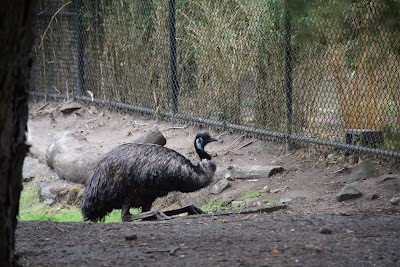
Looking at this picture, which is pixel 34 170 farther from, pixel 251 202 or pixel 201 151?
pixel 251 202

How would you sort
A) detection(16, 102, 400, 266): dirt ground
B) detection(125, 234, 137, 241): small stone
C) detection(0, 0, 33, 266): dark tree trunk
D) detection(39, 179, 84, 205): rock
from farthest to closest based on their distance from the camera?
detection(39, 179, 84, 205): rock
detection(125, 234, 137, 241): small stone
detection(16, 102, 400, 266): dirt ground
detection(0, 0, 33, 266): dark tree trunk

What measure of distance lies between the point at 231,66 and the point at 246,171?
1874mm

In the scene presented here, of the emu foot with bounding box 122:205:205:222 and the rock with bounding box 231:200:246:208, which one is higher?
the emu foot with bounding box 122:205:205:222

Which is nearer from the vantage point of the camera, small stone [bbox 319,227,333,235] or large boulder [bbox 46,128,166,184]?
small stone [bbox 319,227,333,235]

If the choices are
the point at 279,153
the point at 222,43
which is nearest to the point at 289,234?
the point at 279,153

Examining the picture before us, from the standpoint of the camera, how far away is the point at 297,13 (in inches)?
178

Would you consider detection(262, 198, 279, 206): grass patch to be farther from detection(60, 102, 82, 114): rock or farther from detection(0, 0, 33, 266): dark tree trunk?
detection(60, 102, 82, 114): rock

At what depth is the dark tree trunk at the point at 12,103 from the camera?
11.9 feet

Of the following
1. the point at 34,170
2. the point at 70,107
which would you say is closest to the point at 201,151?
the point at 34,170

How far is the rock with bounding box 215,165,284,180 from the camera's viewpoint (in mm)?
9398

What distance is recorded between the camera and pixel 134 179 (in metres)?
8.25

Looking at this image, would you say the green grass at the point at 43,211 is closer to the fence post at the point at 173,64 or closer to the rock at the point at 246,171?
the rock at the point at 246,171

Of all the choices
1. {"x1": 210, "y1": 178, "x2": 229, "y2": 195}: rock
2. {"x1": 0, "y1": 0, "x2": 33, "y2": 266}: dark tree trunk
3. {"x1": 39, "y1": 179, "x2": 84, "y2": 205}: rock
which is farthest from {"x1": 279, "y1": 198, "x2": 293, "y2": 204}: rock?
{"x1": 0, "y1": 0, "x2": 33, "y2": 266}: dark tree trunk

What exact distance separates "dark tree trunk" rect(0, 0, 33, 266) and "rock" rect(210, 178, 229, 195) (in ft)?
18.6
